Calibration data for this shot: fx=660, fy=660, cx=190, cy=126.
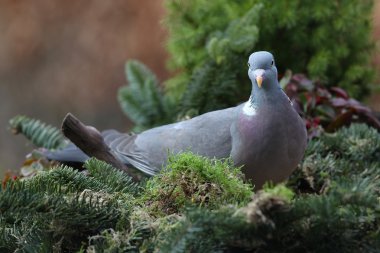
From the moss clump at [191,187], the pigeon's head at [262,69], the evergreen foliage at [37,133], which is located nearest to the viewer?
the moss clump at [191,187]

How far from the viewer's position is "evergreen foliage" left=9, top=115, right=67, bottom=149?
7.80ft

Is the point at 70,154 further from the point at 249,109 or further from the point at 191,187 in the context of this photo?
the point at 191,187

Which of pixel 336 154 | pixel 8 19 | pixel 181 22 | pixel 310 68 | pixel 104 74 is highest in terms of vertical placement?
pixel 8 19

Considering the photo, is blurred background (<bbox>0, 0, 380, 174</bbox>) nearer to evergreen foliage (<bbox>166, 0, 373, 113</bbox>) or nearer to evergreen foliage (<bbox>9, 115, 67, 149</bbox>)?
evergreen foliage (<bbox>166, 0, 373, 113</bbox>)

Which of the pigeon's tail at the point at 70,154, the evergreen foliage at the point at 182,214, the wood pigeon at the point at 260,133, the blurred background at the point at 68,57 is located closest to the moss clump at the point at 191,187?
the evergreen foliage at the point at 182,214

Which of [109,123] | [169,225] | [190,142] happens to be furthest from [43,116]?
[169,225]

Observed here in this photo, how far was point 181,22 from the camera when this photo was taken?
2.73 m

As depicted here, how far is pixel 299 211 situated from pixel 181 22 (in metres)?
1.80

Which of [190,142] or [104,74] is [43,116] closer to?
[104,74]

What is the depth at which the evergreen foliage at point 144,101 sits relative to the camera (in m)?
2.57

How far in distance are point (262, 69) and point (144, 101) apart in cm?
98

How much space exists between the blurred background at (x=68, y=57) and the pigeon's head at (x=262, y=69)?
2.96 meters

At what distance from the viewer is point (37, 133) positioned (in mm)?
2400

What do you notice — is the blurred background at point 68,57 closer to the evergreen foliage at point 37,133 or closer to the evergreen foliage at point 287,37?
the evergreen foliage at point 287,37
